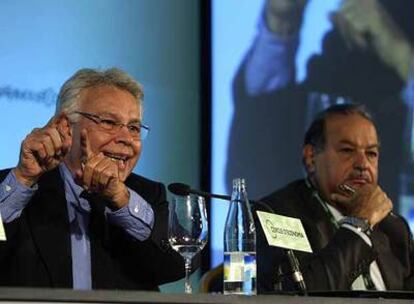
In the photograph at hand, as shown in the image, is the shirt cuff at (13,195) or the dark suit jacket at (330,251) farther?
the dark suit jacket at (330,251)

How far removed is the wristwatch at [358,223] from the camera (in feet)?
10.1

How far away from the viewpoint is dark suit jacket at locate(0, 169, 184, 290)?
8.54 feet

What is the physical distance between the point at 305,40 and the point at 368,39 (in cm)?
30

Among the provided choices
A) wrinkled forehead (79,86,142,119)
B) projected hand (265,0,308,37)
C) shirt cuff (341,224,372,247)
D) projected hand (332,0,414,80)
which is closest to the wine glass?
wrinkled forehead (79,86,142,119)

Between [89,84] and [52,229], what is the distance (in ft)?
1.49

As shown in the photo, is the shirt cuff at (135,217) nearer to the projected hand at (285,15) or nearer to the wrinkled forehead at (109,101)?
the wrinkled forehead at (109,101)

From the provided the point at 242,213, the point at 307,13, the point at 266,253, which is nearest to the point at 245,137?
the point at 307,13

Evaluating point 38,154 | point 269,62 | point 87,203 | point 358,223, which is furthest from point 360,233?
point 269,62

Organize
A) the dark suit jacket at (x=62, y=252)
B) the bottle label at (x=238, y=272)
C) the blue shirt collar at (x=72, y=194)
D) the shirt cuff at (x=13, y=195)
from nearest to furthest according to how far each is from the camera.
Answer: the bottle label at (x=238, y=272) < the shirt cuff at (x=13, y=195) < the dark suit jacket at (x=62, y=252) < the blue shirt collar at (x=72, y=194)

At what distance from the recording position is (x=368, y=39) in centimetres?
445

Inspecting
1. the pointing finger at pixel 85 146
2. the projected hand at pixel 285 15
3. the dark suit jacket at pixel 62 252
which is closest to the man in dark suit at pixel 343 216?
the dark suit jacket at pixel 62 252

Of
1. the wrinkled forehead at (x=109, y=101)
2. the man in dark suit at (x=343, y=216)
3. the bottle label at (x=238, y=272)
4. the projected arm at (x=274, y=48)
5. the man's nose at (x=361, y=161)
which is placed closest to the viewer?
the bottle label at (x=238, y=272)

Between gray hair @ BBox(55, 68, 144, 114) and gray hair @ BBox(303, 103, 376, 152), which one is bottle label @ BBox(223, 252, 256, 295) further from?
gray hair @ BBox(303, 103, 376, 152)

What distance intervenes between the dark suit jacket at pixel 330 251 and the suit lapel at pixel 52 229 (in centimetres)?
54
